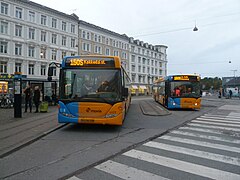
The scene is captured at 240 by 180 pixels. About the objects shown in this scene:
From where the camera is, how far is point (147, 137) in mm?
7949

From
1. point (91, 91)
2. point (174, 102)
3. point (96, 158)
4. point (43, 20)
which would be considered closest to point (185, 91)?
point (174, 102)

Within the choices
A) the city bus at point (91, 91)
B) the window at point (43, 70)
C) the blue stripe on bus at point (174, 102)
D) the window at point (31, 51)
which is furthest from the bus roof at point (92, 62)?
the window at point (43, 70)

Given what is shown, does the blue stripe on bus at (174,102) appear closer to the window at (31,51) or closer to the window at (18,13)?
the window at (31,51)

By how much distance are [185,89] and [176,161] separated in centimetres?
1255

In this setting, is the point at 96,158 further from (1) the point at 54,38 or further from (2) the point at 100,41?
(2) the point at 100,41

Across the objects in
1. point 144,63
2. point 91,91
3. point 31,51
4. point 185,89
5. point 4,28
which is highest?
point 4,28

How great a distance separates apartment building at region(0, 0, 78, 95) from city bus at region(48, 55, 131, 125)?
28789 mm

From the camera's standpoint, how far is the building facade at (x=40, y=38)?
38.5m

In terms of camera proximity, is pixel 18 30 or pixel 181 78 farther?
pixel 18 30

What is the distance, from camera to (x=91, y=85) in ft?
27.9

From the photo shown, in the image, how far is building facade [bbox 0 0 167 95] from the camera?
38531 millimetres

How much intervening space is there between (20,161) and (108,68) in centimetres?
487

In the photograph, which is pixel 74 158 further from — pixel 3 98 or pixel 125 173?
pixel 3 98

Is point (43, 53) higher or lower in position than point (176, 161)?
higher
